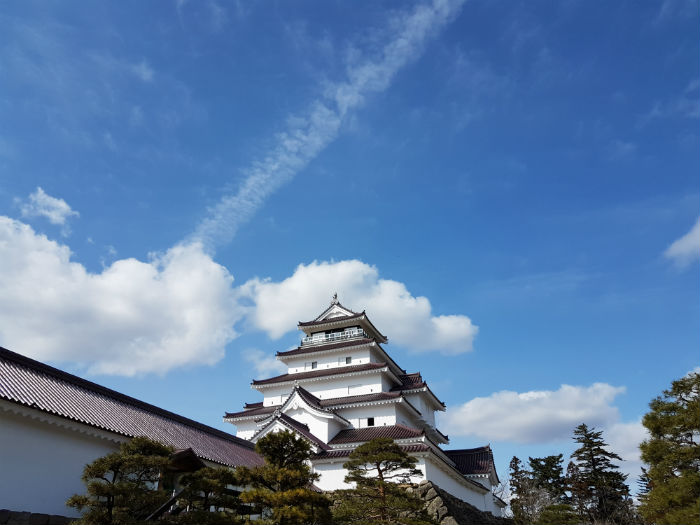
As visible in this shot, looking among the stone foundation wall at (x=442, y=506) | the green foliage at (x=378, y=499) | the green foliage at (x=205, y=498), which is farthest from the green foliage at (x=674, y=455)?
the green foliage at (x=205, y=498)

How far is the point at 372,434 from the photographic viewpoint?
27047 mm

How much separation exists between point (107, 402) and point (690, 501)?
18.8 meters

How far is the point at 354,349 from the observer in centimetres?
3366

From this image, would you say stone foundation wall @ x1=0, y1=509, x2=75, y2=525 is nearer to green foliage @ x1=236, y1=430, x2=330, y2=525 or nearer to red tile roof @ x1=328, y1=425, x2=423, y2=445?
green foliage @ x1=236, y1=430, x2=330, y2=525

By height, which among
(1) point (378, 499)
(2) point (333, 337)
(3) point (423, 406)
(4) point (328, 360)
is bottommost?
(1) point (378, 499)

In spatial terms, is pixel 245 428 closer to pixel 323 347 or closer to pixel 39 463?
pixel 323 347

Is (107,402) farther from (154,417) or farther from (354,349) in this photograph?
(354,349)

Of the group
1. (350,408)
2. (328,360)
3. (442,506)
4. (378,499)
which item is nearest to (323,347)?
(328,360)

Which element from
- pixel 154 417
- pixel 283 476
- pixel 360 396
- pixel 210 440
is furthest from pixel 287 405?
pixel 283 476

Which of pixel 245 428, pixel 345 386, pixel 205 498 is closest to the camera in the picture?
pixel 205 498

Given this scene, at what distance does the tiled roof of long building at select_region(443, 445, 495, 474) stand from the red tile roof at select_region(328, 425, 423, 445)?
7.81 m

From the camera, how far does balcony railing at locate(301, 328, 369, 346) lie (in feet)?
115

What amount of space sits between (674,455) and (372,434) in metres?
16.7

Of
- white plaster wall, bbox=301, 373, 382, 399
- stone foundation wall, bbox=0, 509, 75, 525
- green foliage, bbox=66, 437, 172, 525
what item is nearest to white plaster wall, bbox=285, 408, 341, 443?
white plaster wall, bbox=301, 373, 382, 399
